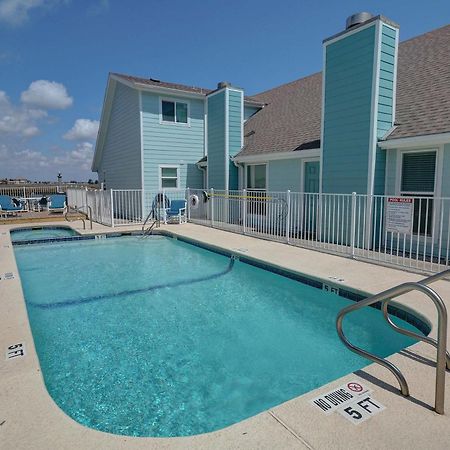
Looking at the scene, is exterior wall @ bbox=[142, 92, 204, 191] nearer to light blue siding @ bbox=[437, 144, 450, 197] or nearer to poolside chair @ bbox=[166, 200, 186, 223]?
poolside chair @ bbox=[166, 200, 186, 223]

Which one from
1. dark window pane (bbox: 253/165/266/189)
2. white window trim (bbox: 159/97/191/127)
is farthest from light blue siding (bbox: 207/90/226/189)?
dark window pane (bbox: 253/165/266/189)

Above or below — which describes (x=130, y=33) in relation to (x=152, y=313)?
above

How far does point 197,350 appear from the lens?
406 cm

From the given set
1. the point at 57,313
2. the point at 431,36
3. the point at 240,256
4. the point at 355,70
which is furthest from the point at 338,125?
the point at 57,313

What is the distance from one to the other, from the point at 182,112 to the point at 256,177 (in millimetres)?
4916

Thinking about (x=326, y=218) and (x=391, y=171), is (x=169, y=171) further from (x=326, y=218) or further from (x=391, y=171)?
(x=391, y=171)

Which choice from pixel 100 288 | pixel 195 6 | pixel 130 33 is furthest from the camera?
pixel 130 33

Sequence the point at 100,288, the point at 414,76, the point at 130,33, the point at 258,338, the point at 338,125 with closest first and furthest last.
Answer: the point at 258,338
the point at 100,288
the point at 338,125
the point at 414,76
the point at 130,33

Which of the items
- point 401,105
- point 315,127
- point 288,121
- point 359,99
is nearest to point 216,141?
point 288,121

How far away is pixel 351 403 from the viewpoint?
2334 millimetres

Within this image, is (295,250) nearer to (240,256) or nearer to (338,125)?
(240,256)

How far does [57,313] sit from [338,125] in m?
7.27

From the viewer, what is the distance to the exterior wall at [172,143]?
13609mm

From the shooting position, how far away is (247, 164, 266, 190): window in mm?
11867
